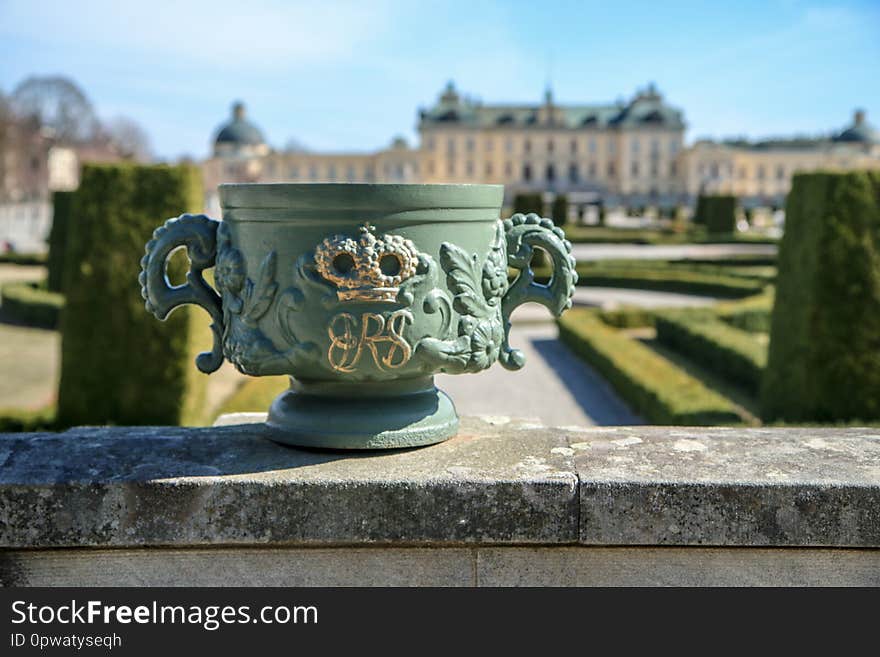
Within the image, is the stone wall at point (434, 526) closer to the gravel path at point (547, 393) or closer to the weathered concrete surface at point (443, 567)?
the weathered concrete surface at point (443, 567)

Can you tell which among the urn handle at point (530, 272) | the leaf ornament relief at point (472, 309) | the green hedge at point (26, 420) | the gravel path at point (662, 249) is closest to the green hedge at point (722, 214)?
the gravel path at point (662, 249)

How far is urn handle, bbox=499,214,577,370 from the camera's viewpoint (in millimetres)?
1990

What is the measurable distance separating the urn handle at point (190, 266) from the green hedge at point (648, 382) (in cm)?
478

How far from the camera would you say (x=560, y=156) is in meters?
76.9

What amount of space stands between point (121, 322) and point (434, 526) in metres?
5.13

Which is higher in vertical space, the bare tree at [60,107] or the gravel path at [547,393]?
the bare tree at [60,107]

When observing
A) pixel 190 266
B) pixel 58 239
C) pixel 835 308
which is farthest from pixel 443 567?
pixel 58 239

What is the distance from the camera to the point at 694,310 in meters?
11.0

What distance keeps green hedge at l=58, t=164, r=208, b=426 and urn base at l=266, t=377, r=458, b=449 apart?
4.31 metres

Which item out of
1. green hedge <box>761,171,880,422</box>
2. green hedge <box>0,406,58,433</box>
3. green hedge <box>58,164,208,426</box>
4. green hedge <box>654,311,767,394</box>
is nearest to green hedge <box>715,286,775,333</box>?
green hedge <box>654,311,767,394</box>

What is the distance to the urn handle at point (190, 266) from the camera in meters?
1.94

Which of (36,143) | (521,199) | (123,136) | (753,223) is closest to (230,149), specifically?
(123,136)

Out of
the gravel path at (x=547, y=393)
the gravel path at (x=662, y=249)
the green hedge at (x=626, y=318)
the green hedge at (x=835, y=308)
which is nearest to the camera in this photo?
the green hedge at (x=835, y=308)

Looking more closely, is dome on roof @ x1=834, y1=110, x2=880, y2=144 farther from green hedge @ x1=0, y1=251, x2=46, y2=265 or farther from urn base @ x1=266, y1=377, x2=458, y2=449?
urn base @ x1=266, y1=377, x2=458, y2=449
